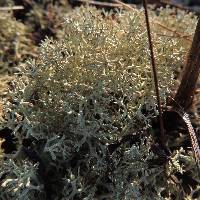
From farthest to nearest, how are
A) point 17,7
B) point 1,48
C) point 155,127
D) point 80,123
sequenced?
point 17,7
point 1,48
point 155,127
point 80,123

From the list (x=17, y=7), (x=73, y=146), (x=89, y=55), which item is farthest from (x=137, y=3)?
(x=73, y=146)

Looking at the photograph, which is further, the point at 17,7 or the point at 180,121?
the point at 17,7

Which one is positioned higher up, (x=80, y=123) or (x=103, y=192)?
(x=80, y=123)

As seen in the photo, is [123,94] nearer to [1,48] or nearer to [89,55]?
[89,55]
